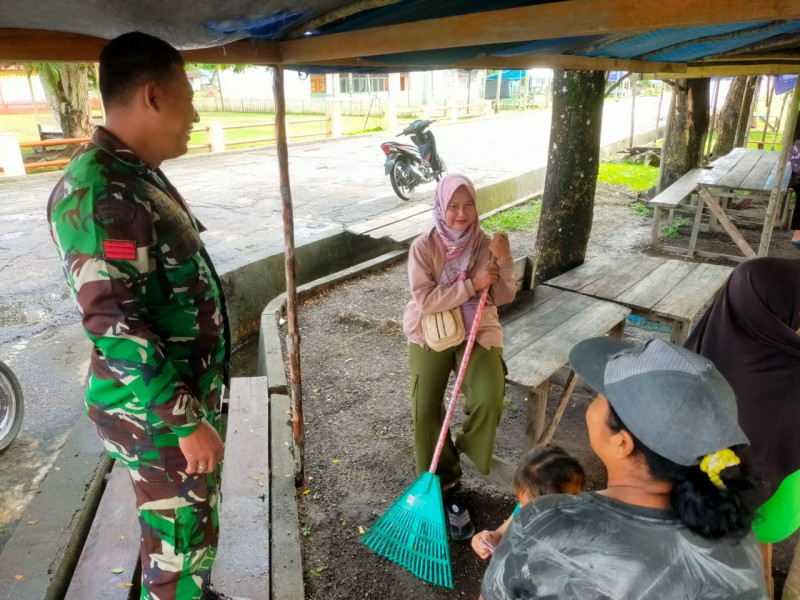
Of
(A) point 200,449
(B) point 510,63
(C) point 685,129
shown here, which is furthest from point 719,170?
(A) point 200,449

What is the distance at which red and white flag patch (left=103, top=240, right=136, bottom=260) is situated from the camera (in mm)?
1366

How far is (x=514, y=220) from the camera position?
8133mm

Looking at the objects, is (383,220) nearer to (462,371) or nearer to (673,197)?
(673,197)

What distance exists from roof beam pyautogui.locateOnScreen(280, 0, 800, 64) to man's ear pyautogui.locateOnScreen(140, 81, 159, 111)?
2.40 feet

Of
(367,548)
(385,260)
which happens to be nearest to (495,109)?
(385,260)

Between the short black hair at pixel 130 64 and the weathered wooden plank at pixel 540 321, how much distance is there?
6.56 ft

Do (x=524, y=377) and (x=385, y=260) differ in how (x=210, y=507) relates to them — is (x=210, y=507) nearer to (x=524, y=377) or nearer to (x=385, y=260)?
(x=524, y=377)

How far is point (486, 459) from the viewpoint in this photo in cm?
264

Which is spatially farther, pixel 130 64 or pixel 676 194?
pixel 676 194

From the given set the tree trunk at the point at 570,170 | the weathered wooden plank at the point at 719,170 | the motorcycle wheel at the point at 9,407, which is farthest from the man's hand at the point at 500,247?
the weathered wooden plank at the point at 719,170

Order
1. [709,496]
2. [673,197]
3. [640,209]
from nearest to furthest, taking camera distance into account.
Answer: [709,496] → [673,197] → [640,209]

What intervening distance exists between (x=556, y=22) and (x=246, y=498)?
242 centimetres

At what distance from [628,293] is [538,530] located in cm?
294

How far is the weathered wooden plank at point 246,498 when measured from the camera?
2.27 m
